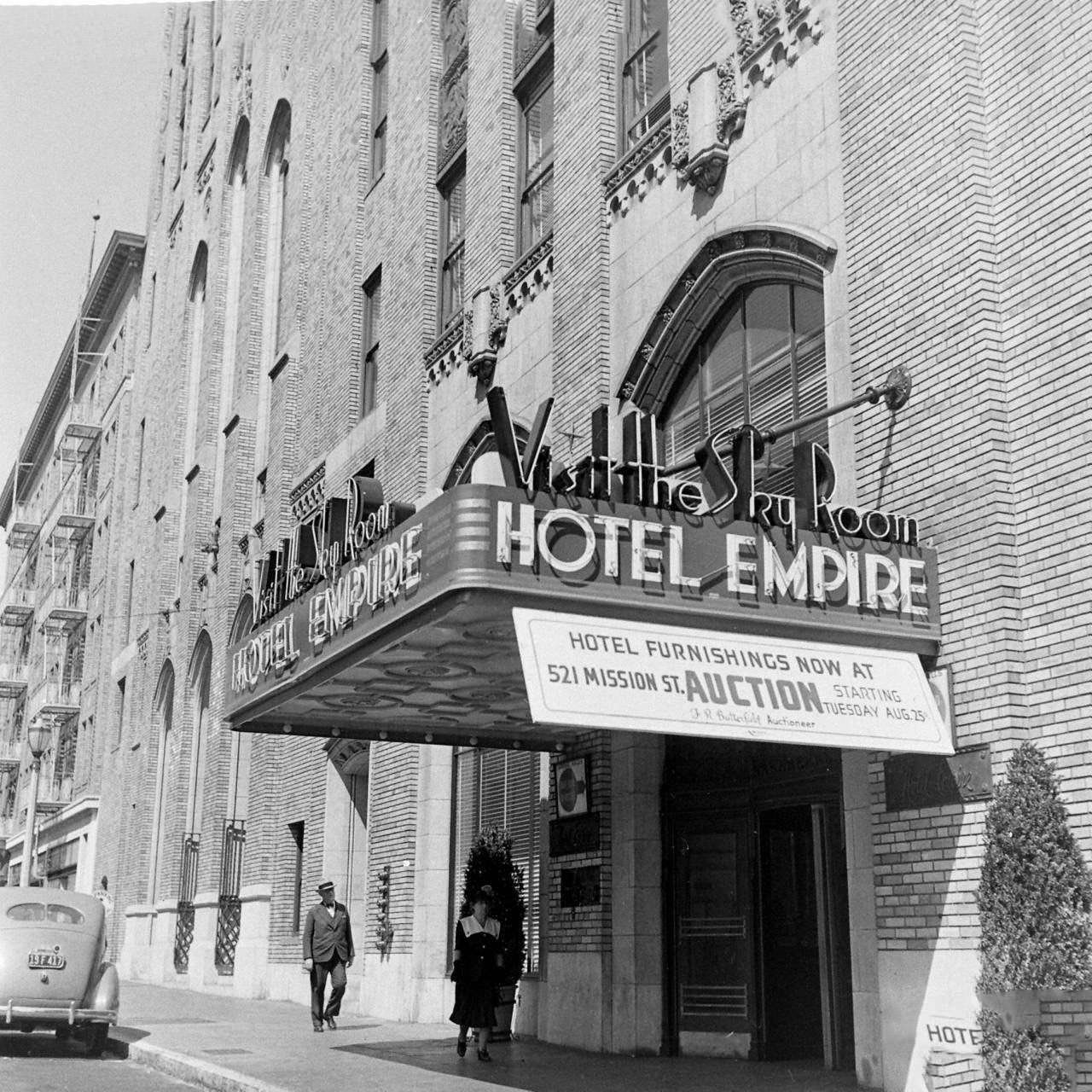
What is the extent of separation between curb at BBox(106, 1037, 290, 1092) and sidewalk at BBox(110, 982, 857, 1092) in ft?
0.04

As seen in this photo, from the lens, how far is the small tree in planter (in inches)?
626

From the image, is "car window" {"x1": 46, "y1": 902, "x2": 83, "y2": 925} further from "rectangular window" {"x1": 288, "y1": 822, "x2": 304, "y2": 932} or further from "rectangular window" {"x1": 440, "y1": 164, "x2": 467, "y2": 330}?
"rectangular window" {"x1": 440, "y1": 164, "x2": 467, "y2": 330}

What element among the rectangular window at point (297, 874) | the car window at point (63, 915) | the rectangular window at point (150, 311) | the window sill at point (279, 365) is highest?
the rectangular window at point (150, 311)

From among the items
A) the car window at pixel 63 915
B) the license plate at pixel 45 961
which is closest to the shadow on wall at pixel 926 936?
the license plate at pixel 45 961

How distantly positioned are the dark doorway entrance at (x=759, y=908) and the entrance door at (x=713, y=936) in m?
0.01

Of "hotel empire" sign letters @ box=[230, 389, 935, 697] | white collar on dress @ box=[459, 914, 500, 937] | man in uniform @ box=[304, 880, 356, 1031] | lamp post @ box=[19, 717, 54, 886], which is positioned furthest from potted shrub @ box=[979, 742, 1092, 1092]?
lamp post @ box=[19, 717, 54, 886]

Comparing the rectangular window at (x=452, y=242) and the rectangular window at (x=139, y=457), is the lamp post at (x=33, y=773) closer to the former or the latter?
the rectangular window at (x=139, y=457)

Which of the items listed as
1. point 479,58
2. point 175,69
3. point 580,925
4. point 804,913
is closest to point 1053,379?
point 804,913

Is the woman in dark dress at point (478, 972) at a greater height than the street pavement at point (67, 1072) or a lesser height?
greater

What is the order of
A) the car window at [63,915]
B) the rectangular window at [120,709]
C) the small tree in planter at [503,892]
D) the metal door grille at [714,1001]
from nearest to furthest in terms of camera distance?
the metal door grille at [714,1001]
the small tree in planter at [503,892]
the car window at [63,915]
the rectangular window at [120,709]

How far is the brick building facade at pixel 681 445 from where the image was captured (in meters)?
10.5

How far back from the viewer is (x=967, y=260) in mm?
11133

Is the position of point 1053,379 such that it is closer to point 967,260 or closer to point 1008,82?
point 967,260

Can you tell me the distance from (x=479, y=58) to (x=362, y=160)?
205 inches
